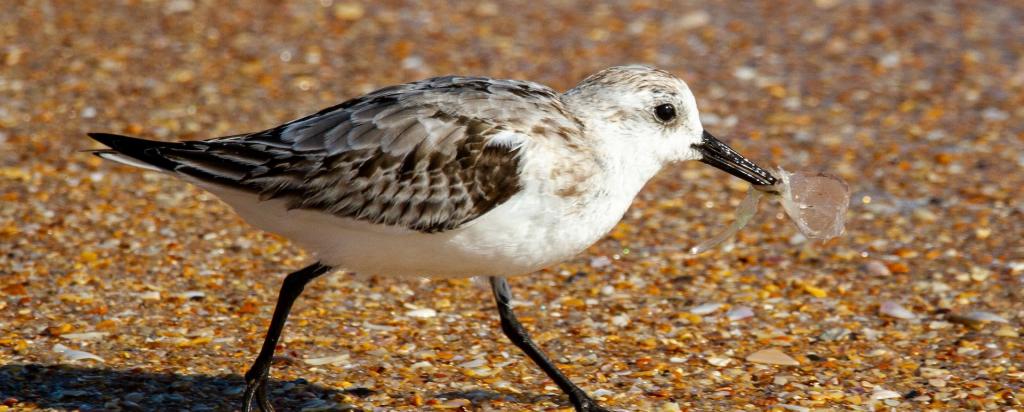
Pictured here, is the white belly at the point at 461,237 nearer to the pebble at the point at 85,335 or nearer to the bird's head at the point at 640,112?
the bird's head at the point at 640,112

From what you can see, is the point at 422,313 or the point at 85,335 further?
the point at 422,313

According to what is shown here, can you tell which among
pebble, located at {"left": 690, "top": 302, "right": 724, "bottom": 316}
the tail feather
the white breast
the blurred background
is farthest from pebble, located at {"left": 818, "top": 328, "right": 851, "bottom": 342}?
the tail feather

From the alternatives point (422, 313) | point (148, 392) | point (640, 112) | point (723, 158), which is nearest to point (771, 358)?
point (723, 158)

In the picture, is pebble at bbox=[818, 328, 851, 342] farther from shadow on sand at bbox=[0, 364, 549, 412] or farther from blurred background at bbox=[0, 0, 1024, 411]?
shadow on sand at bbox=[0, 364, 549, 412]

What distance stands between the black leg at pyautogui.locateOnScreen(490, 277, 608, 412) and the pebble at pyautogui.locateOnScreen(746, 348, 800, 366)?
0.94 metres

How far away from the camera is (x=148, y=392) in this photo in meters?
5.86

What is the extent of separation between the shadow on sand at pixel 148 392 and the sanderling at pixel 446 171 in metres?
0.26

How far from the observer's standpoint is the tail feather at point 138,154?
219 inches

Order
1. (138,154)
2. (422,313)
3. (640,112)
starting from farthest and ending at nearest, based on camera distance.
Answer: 1. (422,313)
2. (640,112)
3. (138,154)

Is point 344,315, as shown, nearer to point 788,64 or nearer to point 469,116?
point 469,116

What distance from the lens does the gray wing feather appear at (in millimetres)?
5379

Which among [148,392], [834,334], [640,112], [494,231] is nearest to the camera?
[494,231]

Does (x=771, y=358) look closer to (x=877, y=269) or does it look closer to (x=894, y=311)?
(x=894, y=311)

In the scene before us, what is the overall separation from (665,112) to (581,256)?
2.16 m
